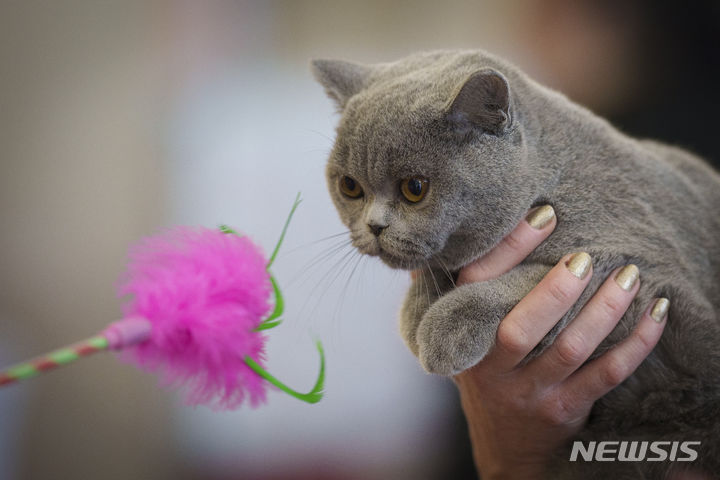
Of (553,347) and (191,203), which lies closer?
(553,347)

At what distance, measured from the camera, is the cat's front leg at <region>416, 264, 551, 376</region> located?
0.85 meters

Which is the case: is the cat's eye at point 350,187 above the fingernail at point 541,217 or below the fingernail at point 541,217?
above

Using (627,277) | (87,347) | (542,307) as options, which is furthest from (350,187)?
(87,347)

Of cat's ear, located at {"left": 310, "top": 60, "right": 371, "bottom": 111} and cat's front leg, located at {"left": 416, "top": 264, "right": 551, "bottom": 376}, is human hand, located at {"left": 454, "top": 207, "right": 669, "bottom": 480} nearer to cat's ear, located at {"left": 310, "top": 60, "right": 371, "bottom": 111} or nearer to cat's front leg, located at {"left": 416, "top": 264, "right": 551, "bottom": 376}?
cat's front leg, located at {"left": 416, "top": 264, "right": 551, "bottom": 376}

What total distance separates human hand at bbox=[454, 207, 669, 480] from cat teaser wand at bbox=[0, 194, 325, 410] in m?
0.40

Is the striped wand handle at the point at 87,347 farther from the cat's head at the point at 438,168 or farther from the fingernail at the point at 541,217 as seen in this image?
the fingernail at the point at 541,217

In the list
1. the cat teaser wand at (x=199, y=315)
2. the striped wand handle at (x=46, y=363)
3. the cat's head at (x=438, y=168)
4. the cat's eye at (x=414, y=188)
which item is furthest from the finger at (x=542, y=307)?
the striped wand handle at (x=46, y=363)

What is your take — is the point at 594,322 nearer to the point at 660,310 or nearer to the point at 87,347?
the point at 660,310

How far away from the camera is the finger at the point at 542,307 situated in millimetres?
865

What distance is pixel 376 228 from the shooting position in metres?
0.90

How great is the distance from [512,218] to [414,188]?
6.8 inches

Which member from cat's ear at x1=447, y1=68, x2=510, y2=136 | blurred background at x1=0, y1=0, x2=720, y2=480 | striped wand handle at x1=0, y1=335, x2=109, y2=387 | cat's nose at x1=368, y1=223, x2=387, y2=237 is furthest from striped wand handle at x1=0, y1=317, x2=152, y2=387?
blurred background at x1=0, y1=0, x2=720, y2=480

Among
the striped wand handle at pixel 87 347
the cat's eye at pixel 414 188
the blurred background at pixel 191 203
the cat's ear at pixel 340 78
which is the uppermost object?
the cat's ear at pixel 340 78

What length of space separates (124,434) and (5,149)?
1155 mm
